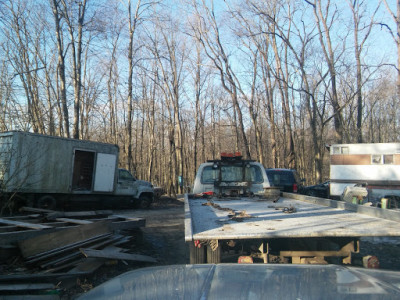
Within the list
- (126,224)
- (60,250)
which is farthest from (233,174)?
(60,250)

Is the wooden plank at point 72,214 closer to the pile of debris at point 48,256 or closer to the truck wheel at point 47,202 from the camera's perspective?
the pile of debris at point 48,256

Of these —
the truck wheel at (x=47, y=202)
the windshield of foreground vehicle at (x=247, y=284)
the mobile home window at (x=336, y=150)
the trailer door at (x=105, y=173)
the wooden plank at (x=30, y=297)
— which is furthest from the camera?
the mobile home window at (x=336, y=150)

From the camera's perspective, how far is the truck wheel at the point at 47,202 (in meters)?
13.4

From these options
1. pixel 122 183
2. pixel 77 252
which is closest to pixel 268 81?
pixel 122 183

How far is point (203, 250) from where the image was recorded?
3.39 meters

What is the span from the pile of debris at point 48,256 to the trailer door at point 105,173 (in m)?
8.33

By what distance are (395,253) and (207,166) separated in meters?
4.48

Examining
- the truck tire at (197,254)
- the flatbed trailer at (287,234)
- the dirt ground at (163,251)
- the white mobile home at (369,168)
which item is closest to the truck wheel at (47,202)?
the dirt ground at (163,251)

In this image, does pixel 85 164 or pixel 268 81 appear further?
pixel 268 81

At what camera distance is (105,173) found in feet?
51.3

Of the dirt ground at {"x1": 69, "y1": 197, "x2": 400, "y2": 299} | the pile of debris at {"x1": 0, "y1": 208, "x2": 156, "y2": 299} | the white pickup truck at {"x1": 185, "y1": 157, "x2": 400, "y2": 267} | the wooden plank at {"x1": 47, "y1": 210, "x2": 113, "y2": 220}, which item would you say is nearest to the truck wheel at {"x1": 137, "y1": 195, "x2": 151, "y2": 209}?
the dirt ground at {"x1": 69, "y1": 197, "x2": 400, "y2": 299}

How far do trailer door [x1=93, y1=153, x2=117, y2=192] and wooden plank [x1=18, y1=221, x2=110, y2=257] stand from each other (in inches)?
344

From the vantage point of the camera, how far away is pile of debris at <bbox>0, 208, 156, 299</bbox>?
4.80m

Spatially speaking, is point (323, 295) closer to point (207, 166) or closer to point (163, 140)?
point (207, 166)
